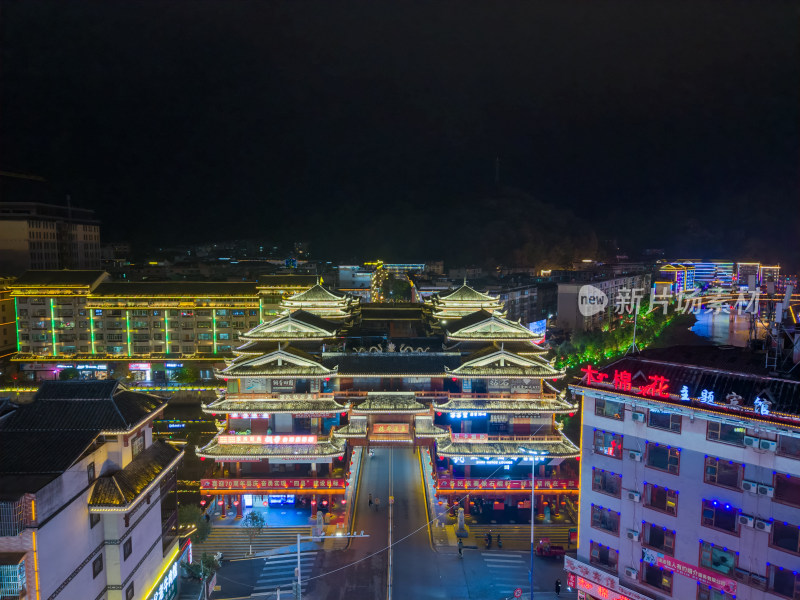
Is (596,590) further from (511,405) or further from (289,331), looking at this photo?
(289,331)

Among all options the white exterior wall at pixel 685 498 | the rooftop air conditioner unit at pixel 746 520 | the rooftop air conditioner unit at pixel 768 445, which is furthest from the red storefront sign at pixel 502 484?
the rooftop air conditioner unit at pixel 768 445

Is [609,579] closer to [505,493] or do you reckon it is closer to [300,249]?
[505,493]

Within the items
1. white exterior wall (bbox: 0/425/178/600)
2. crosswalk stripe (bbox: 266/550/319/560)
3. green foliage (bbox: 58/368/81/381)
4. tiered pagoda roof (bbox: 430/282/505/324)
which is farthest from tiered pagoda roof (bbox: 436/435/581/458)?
green foliage (bbox: 58/368/81/381)

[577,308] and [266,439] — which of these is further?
[577,308]

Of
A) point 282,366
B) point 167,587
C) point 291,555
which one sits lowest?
point 291,555

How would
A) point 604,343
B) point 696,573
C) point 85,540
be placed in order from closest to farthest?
point 85,540
point 696,573
point 604,343

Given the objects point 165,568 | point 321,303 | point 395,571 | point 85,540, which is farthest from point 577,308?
point 85,540

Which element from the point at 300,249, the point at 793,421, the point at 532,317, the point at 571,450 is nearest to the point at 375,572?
the point at 571,450

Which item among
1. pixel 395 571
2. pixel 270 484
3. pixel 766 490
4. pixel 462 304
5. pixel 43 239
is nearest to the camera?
pixel 766 490
